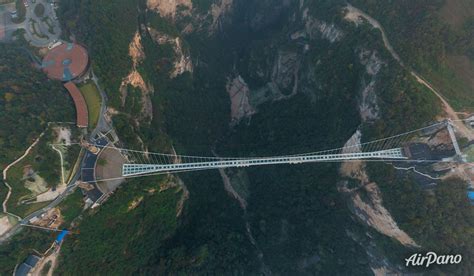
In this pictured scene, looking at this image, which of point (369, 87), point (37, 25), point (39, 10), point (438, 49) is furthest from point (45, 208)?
point (438, 49)

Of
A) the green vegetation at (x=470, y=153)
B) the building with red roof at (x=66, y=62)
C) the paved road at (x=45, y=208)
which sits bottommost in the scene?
the green vegetation at (x=470, y=153)

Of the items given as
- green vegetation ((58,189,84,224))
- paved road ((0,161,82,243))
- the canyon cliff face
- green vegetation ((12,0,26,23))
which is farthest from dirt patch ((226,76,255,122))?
green vegetation ((12,0,26,23))

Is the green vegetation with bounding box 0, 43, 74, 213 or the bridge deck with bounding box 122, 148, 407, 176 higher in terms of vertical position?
the green vegetation with bounding box 0, 43, 74, 213

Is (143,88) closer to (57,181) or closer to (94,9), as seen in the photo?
(94,9)

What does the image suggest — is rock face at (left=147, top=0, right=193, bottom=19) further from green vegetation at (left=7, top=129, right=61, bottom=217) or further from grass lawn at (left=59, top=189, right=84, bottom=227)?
grass lawn at (left=59, top=189, right=84, bottom=227)

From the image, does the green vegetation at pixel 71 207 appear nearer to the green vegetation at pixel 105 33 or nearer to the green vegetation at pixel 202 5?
the green vegetation at pixel 105 33

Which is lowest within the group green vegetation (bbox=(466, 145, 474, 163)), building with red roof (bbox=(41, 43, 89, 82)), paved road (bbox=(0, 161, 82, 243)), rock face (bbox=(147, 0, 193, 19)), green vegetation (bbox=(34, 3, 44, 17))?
green vegetation (bbox=(466, 145, 474, 163))

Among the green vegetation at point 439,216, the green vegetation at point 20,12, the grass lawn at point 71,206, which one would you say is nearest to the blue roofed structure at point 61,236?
the grass lawn at point 71,206

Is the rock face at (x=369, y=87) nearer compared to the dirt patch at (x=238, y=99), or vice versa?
the rock face at (x=369, y=87)

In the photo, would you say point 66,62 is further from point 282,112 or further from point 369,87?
point 369,87
